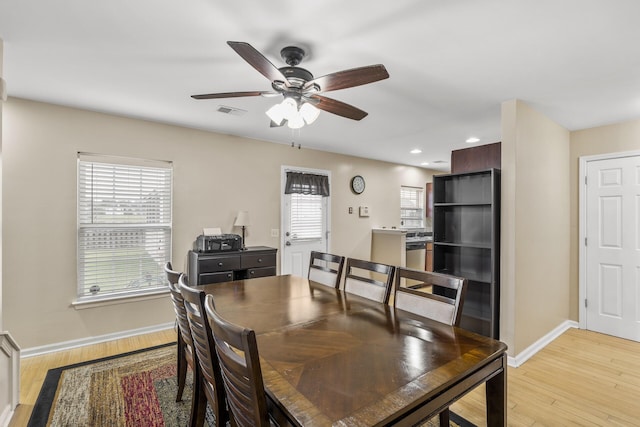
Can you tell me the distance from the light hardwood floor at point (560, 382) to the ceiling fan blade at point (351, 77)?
Answer: 2.27m

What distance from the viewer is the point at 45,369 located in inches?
107

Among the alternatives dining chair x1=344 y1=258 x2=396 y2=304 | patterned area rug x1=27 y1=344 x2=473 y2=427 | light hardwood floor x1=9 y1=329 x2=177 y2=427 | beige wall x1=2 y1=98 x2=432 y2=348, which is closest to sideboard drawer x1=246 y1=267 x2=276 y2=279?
beige wall x1=2 y1=98 x2=432 y2=348

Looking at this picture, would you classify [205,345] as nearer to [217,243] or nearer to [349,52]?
[349,52]

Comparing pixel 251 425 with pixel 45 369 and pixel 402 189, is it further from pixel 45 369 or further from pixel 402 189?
pixel 402 189

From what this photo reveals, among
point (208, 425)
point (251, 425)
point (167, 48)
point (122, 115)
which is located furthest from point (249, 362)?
point (122, 115)

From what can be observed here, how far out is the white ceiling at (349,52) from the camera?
1.64 metres

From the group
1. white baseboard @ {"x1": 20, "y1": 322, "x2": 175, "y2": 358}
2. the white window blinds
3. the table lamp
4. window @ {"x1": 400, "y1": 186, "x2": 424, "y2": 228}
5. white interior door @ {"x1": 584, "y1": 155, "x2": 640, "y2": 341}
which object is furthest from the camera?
window @ {"x1": 400, "y1": 186, "x2": 424, "y2": 228}

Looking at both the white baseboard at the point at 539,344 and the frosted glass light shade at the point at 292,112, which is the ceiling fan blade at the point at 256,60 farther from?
the white baseboard at the point at 539,344

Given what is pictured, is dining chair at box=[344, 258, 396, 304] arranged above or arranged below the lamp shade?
below

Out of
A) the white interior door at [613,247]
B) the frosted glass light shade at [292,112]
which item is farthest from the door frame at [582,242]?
the frosted glass light shade at [292,112]

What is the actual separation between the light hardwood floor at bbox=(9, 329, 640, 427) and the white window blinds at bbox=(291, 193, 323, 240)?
222 cm

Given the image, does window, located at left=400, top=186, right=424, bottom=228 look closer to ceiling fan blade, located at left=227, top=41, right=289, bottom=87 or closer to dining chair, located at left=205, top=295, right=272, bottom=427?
ceiling fan blade, located at left=227, top=41, right=289, bottom=87

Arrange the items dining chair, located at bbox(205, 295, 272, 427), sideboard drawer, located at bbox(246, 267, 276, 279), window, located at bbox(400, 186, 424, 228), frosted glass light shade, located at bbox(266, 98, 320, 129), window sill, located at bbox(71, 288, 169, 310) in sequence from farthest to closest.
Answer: window, located at bbox(400, 186, 424, 228)
sideboard drawer, located at bbox(246, 267, 276, 279)
window sill, located at bbox(71, 288, 169, 310)
frosted glass light shade, located at bbox(266, 98, 320, 129)
dining chair, located at bbox(205, 295, 272, 427)

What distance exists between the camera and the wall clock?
5.57 m
